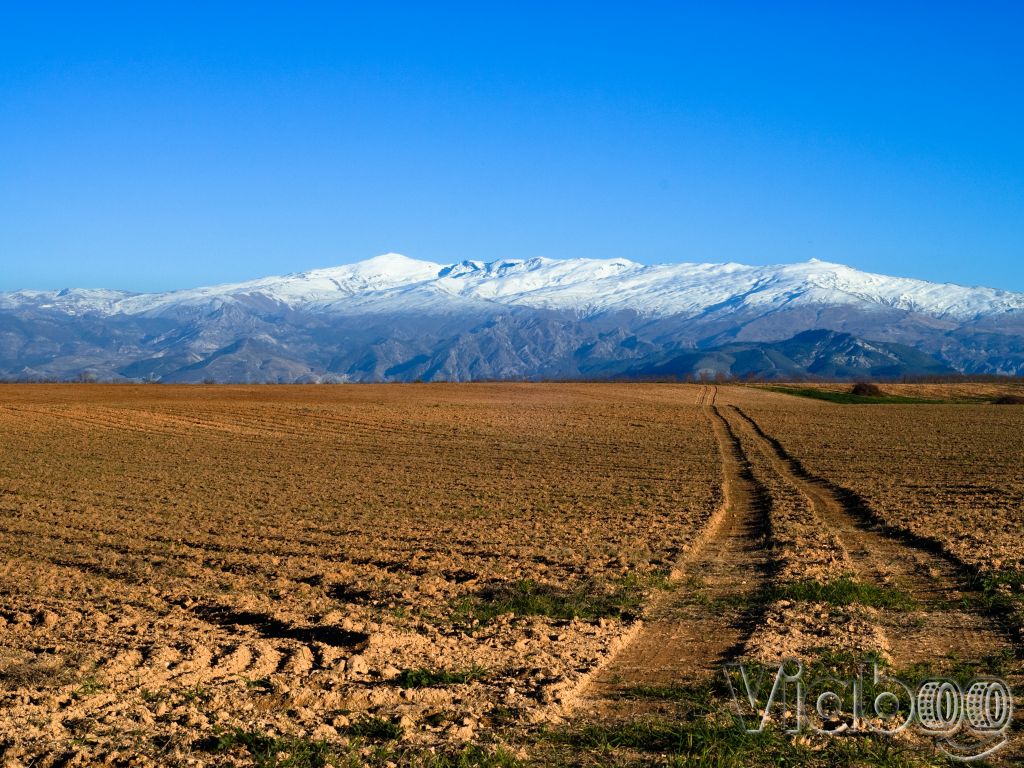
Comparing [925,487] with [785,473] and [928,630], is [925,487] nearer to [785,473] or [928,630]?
[785,473]

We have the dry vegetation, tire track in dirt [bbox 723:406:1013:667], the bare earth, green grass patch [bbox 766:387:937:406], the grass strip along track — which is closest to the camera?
the grass strip along track

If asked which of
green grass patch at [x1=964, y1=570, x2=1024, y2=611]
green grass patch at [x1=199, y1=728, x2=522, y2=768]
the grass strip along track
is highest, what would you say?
green grass patch at [x1=964, y1=570, x2=1024, y2=611]

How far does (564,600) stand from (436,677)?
334 centimetres

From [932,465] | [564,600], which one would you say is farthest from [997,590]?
[932,465]

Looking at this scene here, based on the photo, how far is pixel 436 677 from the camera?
8.44 m

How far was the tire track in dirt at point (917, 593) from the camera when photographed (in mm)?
9188

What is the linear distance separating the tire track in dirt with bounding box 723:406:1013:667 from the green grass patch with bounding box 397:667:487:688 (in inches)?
153

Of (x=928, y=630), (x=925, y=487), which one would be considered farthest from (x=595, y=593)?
(x=925, y=487)

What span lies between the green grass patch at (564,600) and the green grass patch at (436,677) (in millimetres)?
1938

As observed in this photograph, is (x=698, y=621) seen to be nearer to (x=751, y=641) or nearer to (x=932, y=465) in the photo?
(x=751, y=641)

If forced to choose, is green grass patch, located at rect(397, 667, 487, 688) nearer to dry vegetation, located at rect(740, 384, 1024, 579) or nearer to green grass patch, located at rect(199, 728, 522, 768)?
green grass patch, located at rect(199, 728, 522, 768)

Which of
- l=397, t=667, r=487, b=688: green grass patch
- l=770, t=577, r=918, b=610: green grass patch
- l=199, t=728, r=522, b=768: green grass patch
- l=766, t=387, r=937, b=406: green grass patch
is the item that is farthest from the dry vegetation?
l=766, t=387, r=937, b=406: green grass patch

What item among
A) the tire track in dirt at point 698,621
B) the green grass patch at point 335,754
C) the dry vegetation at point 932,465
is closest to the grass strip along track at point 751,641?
the tire track in dirt at point 698,621

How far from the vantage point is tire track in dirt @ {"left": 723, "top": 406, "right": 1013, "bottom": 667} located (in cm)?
919
